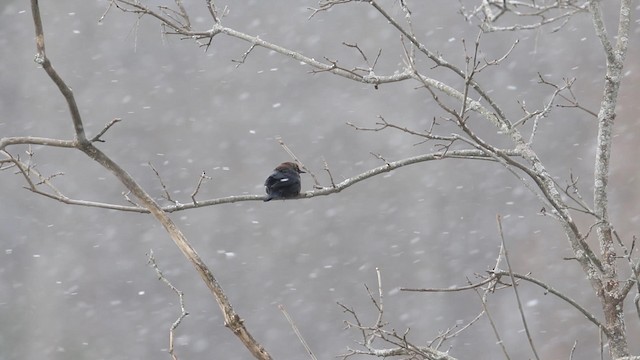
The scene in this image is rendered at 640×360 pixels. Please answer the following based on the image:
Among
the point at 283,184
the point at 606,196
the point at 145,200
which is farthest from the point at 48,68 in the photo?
the point at 283,184

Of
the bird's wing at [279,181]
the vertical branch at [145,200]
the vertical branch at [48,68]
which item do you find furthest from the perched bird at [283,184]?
the vertical branch at [48,68]

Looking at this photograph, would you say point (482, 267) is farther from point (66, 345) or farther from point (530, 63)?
point (66, 345)

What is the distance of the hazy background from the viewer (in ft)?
39.2

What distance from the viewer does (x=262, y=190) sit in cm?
1223

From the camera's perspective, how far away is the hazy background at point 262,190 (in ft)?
39.2

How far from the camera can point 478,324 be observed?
11.6 m

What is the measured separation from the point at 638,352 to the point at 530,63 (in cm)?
489

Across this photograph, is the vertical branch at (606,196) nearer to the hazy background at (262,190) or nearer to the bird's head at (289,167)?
the bird's head at (289,167)

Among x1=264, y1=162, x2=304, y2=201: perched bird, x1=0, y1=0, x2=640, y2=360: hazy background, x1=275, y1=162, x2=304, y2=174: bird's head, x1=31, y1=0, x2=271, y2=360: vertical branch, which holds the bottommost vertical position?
x1=31, y1=0, x2=271, y2=360: vertical branch

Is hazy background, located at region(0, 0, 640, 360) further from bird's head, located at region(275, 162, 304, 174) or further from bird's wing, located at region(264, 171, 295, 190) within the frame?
bird's wing, located at region(264, 171, 295, 190)

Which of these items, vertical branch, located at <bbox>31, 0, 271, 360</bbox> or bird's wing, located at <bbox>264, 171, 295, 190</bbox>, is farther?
bird's wing, located at <bbox>264, 171, 295, 190</bbox>

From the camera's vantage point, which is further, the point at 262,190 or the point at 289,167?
the point at 262,190

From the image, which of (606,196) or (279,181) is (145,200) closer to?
(606,196)

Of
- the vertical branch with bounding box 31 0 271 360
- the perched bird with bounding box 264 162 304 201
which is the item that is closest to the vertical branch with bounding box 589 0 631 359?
the vertical branch with bounding box 31 0 271 360
